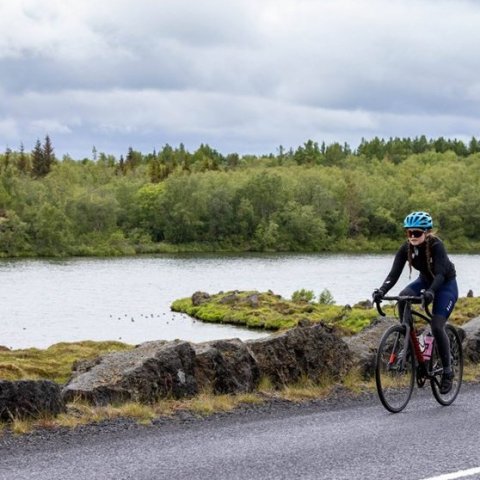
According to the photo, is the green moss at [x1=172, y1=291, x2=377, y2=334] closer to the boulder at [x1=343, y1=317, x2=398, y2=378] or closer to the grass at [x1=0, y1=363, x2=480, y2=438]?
the boulder at [x1=343, y1=317, x2=398, y2=378]

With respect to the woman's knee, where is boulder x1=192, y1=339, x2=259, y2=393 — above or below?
below

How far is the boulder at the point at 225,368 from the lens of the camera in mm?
13094

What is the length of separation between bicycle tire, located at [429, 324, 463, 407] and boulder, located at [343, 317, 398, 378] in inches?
73.5

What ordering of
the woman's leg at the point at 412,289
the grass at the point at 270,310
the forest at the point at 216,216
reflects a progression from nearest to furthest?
the woman's leg at the point at 412,289
the grass at the point at 270,310
the forest at the point at 216,216

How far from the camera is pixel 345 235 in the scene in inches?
6452

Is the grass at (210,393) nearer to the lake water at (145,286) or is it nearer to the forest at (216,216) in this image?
the lake water at (145,286)

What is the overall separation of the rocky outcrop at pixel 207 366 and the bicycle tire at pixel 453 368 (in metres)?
2.14

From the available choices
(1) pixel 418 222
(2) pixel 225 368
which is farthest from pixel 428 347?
(2) pixel 225 368

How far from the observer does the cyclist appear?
1165 centimetres

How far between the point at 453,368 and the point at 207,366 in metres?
4.01

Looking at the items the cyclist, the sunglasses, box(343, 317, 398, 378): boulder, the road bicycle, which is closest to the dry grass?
box(343, 317, 398, 378): boulder

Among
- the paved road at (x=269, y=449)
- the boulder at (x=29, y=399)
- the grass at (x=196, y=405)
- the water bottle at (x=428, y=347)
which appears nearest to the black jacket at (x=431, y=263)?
the water bottle at (x=428, y=347)

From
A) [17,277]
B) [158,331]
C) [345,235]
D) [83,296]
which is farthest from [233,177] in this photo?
[158,331]

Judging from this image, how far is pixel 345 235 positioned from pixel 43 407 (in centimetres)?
15514
